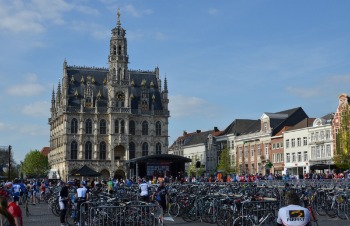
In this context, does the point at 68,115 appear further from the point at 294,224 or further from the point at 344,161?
the point at 294,224

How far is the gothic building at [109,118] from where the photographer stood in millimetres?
93562

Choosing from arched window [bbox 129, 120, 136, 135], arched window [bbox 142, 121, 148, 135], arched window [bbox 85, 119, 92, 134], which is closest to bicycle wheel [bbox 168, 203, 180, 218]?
arched window [bbox 85, 119, 92, 134]

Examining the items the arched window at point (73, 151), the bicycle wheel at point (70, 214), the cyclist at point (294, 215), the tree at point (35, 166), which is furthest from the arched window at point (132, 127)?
the cyclist at point (294, 215)

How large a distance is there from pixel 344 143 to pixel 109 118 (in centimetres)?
4333

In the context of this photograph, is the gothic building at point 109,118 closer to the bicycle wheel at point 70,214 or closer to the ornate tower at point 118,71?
the ornate tower at point 118,71

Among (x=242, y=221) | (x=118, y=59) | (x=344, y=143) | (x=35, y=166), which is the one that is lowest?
(x=242, y=221)

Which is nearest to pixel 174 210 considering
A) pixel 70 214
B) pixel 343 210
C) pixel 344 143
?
pixel 70 214

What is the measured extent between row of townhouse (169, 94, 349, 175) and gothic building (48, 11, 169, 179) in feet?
41.3

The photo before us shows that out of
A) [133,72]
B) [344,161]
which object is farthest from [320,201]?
[133,72]

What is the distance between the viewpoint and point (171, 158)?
2034 inches

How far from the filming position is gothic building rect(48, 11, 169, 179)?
93562 millimetres

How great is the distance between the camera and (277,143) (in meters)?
85.2

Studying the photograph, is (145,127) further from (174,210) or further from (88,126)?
(174,210)

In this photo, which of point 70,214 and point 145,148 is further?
point 145,148
